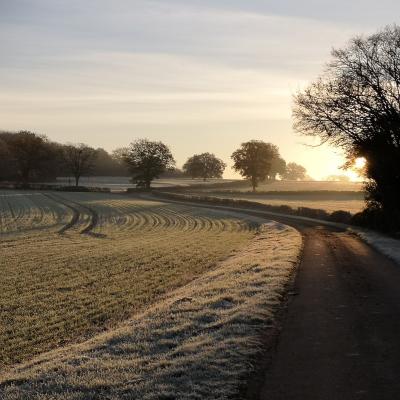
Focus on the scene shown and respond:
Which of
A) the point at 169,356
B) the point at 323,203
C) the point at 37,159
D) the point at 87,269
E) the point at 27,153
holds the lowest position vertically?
the point at 87,269

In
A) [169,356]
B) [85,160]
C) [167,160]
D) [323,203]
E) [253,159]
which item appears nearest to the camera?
[169,356]

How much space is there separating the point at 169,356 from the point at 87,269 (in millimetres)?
14055

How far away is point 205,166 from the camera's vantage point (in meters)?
175

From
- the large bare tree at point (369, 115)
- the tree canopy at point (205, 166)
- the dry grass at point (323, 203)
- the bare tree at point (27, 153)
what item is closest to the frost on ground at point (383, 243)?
the large bare tree at point (369, 115)

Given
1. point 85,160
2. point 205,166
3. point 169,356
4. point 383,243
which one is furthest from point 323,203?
point 205,166

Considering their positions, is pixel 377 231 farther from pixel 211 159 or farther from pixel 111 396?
pixel 211 159

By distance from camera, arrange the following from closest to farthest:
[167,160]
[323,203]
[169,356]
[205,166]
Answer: [169,356], [323,203], [167,160], [205,166]

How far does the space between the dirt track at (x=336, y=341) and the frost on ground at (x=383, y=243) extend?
4.73m

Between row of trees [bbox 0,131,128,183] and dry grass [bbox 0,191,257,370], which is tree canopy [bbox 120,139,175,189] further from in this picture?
dry grass [bbox 0,191,257,370]

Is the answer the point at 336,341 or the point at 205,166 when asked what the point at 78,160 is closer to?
the point at 205,166

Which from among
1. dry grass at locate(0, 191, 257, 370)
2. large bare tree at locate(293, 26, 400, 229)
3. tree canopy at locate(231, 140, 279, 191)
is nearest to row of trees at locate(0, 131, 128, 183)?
tree canopy at locate(231, 140, 279, 191)

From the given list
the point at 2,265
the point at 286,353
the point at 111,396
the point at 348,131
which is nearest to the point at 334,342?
the point at 286,353

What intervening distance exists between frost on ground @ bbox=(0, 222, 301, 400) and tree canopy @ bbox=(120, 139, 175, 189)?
105455 mm

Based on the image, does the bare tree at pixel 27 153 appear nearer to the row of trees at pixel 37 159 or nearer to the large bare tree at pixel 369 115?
the row of trees at pixel 37 159
